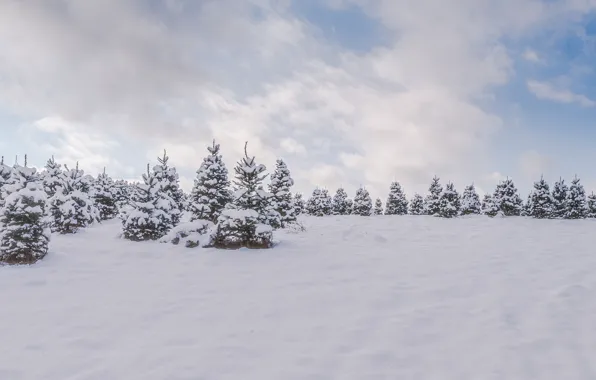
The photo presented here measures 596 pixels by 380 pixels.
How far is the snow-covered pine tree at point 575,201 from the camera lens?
3512cm

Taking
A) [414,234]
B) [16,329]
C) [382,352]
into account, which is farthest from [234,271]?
[414,234]

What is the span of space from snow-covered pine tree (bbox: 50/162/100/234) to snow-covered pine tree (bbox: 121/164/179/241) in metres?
4.72

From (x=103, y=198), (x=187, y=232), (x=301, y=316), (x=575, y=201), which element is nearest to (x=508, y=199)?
(x=575, y=201)

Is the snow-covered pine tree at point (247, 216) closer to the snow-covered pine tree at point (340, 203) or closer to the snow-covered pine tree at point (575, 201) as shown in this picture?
the snow-covered pine tree at point (575, 201)

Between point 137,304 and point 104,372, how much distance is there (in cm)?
282

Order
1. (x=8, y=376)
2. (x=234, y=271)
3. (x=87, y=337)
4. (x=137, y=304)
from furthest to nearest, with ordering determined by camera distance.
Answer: (x=234, y=271)
(x=137, y=304)
(x=87, y=337)
(x=8, y=376)

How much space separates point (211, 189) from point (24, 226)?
8.67m

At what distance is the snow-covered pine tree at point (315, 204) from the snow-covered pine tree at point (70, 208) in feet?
108

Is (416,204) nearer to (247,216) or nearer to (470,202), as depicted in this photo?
(470,202)

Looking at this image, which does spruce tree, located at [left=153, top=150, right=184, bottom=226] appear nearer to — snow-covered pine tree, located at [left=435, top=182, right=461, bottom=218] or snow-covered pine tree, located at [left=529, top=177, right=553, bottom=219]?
snow-covered pine tree, located at [left=435, top=182, right=461, bottom=218]

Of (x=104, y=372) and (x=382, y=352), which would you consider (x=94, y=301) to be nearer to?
(x=104, y=372)

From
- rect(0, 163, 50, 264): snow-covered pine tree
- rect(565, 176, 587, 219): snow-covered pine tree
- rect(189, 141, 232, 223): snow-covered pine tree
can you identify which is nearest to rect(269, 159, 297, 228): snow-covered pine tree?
rect(189, 141, 232, 223): snow-covered pine tree

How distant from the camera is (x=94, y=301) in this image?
8.20m

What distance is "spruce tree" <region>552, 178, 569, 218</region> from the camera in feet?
119
